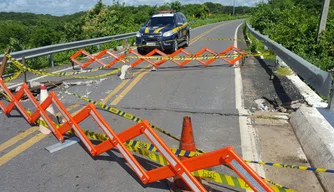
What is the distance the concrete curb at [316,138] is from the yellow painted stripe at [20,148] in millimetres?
3941

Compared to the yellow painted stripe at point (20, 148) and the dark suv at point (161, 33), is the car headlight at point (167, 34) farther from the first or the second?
the yellow painted stripe at point (20, 148)

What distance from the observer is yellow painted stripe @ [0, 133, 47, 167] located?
161 inches

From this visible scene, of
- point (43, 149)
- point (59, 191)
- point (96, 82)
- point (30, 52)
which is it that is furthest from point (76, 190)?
point (30, 52)

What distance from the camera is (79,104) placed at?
634 cm

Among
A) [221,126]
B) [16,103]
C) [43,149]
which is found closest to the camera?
[43,149]

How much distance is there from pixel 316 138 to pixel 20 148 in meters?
4.13

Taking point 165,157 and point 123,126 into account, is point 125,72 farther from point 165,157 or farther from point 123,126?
point 165,157

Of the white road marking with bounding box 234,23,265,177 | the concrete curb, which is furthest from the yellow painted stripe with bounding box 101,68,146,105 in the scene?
the concrete curb

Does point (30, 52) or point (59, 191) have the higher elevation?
point (30, 52)

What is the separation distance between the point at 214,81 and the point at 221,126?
3.38 metres

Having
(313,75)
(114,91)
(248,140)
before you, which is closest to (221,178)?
(248,140)

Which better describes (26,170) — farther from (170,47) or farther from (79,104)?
(170,47)

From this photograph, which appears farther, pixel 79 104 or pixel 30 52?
pixel 30 52

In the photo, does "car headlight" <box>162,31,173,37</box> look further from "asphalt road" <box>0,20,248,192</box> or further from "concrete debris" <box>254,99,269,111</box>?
"concrete debris" <box>254,99,269,111</box>
